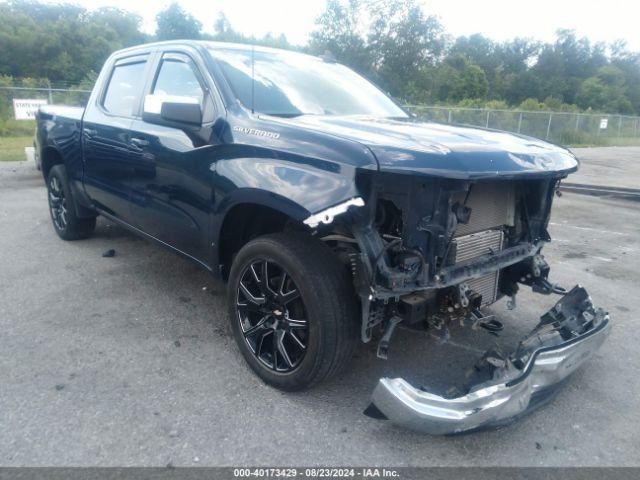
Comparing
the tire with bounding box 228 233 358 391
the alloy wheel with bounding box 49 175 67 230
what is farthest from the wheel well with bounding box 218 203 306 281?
the alloy wheel with bounding box 49 175 67 230

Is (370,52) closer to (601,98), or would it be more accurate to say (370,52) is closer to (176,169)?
(601,98)

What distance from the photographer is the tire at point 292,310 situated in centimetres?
262

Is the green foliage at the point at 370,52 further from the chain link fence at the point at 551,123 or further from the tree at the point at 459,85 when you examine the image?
the chain link fence at the point at 551,123

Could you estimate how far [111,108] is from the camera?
4566mm

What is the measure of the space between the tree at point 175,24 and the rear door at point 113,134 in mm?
42299

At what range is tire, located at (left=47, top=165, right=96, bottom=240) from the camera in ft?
17.7

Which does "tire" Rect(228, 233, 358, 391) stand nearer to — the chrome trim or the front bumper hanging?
the chrome trim

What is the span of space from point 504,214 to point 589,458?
1.39 meters

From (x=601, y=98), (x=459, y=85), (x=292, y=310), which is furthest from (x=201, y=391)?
(x=601, y=98)

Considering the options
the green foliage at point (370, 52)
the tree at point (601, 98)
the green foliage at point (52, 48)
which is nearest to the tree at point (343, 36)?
the green foliage at point (370, 52)

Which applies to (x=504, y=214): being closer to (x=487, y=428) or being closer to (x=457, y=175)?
(x=457, y=175)

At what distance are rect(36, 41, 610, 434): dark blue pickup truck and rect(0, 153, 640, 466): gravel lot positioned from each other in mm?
281

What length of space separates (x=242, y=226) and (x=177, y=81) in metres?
1.28

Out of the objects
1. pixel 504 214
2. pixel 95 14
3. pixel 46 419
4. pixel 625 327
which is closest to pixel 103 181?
pixel 46 419
